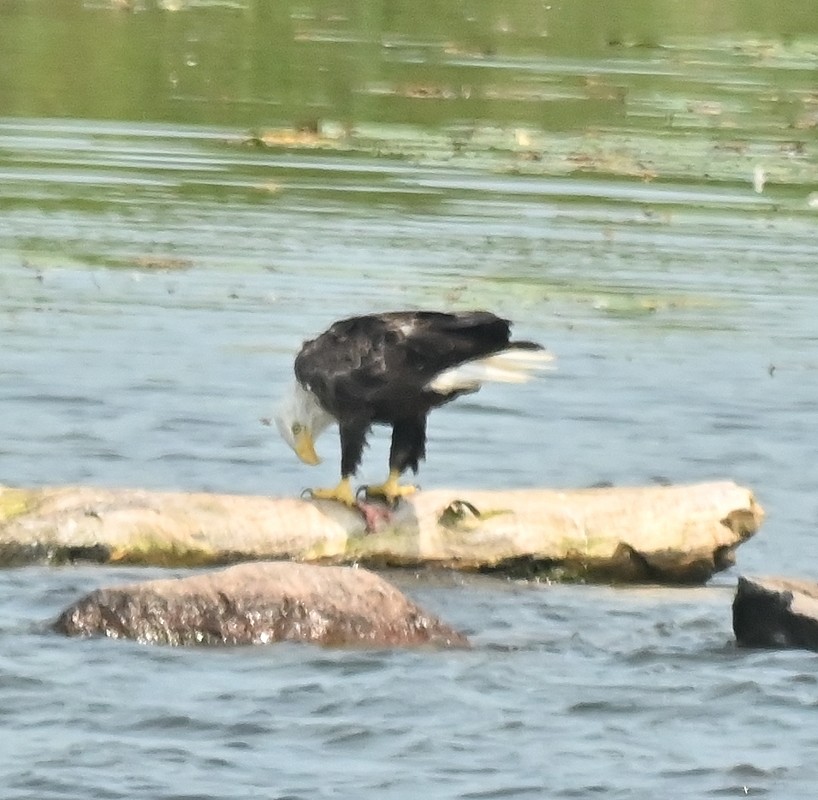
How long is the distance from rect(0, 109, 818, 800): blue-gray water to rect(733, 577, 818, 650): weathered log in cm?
8

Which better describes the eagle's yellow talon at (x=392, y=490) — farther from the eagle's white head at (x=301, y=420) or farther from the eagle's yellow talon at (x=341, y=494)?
the eagle's white head at (x=301, y=420)

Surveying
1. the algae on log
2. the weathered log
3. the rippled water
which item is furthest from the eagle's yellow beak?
the weathered log

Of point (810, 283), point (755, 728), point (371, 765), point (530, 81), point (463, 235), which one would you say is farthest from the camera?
point (530, 81)

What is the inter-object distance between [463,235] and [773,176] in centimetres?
402

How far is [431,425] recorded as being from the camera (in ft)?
36.9

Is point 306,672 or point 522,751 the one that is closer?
point 522,751

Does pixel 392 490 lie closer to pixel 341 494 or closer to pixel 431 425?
pixel 341 494

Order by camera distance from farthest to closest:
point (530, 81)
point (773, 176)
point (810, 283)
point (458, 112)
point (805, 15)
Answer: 1. point (805, 15)
2. point (530, 81)
3. point (458, 112)
4. point (773, 176)
5. point (810, 283)

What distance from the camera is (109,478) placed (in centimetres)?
987

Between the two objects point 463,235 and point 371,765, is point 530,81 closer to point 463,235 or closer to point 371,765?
point 463,235

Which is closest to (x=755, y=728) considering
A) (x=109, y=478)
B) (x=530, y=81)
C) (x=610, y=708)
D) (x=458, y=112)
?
(x=610, y=708)

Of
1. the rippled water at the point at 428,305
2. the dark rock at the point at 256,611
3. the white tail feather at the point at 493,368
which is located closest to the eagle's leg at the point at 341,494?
the rippled water at the point at 428,305

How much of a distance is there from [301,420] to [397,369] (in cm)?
67

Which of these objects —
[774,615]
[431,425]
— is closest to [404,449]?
[774,615]
